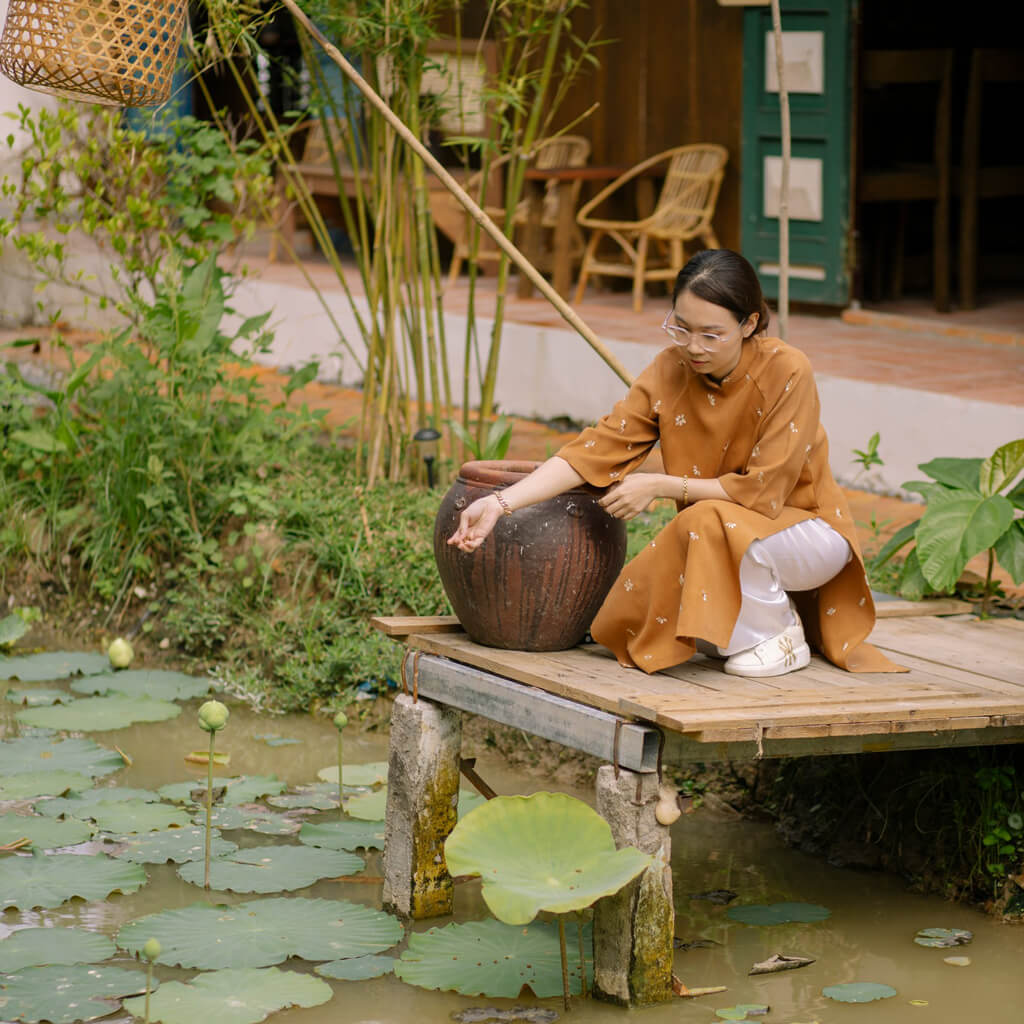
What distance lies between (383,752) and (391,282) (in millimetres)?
1679

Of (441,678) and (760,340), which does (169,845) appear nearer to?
(441,678)

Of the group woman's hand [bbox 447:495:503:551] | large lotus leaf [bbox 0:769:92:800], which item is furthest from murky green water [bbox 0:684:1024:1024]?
woman's hand [bbox 447:495:503:551]

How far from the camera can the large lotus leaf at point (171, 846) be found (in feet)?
12.2

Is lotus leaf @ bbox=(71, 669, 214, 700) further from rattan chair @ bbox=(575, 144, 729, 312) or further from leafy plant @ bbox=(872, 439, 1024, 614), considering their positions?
rattan chair @ bbox=(575, 144, 729, 312)

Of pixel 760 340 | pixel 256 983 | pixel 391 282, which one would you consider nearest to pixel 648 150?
pixel 391 282

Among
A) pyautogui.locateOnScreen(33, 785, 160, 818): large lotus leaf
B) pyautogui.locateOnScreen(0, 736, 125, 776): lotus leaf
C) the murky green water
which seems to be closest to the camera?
the murky green water

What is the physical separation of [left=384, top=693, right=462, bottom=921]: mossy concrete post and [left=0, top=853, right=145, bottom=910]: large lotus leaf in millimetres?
600

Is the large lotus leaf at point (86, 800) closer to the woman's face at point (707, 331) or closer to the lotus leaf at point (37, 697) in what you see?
the lotus leaf at point (37, 697)

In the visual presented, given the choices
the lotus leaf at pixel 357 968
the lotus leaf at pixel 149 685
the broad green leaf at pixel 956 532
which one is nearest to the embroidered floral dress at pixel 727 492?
the broad green leaf at pixel 956 532

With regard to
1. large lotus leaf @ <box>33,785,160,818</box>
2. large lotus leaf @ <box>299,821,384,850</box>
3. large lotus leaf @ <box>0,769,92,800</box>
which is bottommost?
large lotus leaf @ <box>299,821,384,850</box>

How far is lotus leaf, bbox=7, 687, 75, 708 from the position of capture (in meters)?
4.89

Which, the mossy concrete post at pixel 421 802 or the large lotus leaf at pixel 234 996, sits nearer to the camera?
the large lotus leaf at pixel 234 996

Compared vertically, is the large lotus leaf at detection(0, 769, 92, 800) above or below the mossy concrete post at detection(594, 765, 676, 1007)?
below

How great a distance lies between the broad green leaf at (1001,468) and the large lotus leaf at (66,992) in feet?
7.78
